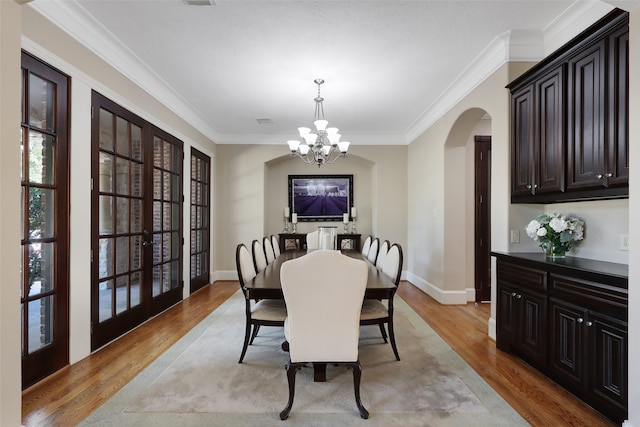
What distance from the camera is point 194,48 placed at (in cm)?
333

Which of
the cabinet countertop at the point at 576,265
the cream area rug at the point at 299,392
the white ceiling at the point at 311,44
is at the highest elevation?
the white ceiling at the point at 311,44

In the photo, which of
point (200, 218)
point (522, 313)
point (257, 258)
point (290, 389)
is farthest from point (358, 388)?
point (200, 218)

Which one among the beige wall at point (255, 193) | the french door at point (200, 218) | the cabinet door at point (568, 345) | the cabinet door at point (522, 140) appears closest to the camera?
the cabinet door at point (568, 345)

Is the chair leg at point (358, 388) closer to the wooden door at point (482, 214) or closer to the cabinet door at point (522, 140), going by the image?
the cabinet door at point (522, 140)

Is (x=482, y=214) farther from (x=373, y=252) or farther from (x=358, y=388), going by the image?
(x=358, y=388)

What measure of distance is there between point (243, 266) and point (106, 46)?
2315mm

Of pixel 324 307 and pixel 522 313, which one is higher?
pixel 324 307

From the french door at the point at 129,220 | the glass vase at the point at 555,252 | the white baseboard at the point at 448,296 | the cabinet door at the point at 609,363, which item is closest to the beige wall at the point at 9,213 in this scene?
the french door at the point at 129,220

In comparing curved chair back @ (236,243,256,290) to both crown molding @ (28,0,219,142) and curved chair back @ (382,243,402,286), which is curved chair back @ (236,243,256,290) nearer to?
curved chair back @ (382,243,402,286)

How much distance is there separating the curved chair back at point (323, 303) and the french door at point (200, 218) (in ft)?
12.3

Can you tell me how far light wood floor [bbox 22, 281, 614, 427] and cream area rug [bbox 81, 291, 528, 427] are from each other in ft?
0.38

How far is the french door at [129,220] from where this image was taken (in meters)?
3.16

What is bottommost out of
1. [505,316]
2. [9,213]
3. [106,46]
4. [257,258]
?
[505,316]

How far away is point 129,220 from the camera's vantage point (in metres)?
3.66
